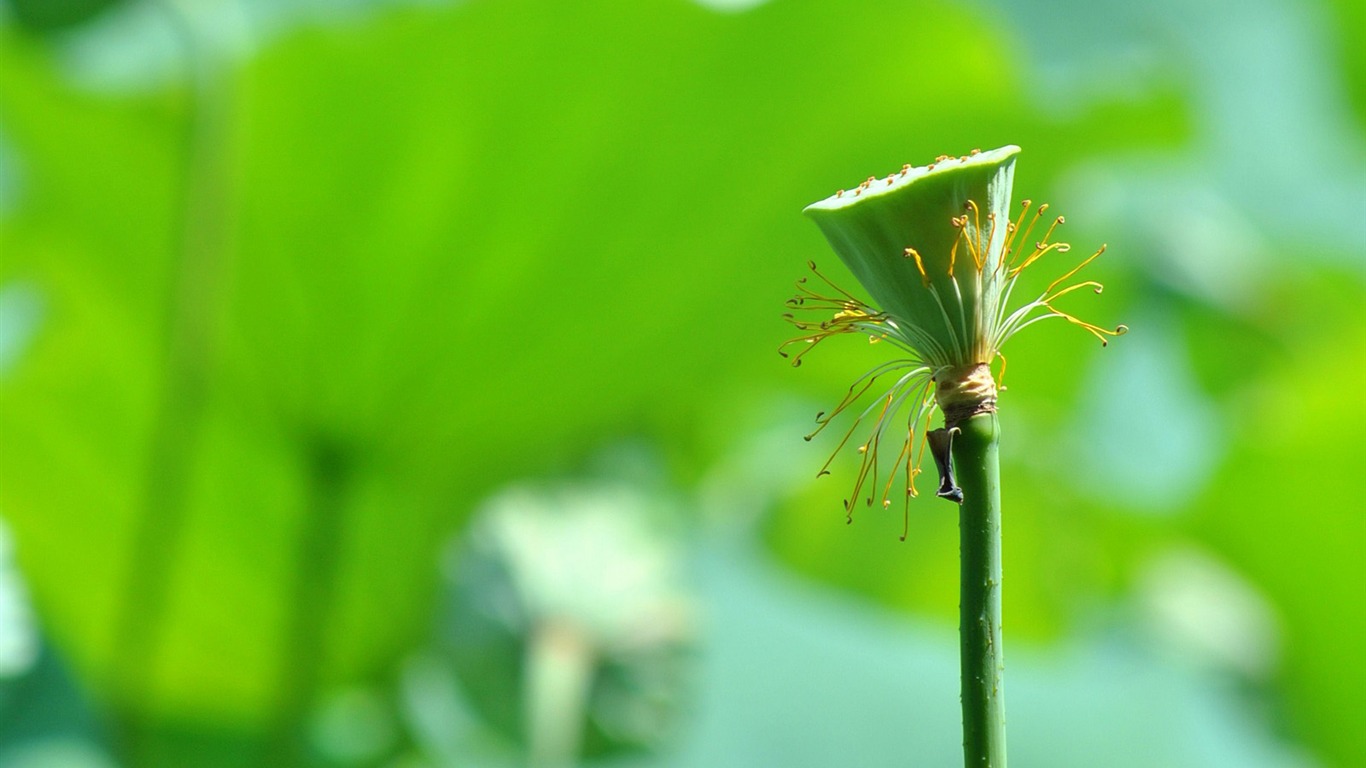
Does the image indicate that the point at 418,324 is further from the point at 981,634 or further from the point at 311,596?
the point at 981,634

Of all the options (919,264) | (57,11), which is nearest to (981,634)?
(919,264)

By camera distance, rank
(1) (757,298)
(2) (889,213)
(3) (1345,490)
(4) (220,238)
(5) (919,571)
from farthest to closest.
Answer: (3) (1345,490) → (5) (919,571) → (1) (757,298) → (4) (220,238) → (2) (889,213)

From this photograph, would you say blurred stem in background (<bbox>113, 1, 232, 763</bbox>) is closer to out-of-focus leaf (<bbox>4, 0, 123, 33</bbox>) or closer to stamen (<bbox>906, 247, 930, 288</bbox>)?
out-of-focus leaf (<bbox>4, 0, 123, 33</bbox>)

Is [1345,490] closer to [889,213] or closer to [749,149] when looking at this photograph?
[749,149]

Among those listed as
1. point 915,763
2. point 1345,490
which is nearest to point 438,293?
point 915,763

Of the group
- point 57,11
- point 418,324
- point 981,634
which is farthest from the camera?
point 418,324

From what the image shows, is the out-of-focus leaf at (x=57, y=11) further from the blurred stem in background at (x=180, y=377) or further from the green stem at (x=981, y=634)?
the green stem at (x=981, y=634)
